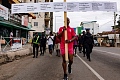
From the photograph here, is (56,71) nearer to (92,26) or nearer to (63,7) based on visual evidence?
(63,7)

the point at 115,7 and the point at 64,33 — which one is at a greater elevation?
the point at 115,7

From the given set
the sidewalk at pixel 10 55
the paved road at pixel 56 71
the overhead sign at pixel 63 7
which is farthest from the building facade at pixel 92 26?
the overhead sign at pixel 63 7

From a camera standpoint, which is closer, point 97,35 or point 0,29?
point 0,29

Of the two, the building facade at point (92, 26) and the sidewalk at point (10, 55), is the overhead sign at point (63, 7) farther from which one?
the building facade at point (92, 26)

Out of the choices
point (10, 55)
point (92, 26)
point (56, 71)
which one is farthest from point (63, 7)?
point (92, 26)

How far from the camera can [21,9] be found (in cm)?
945

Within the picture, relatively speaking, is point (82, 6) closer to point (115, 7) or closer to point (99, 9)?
point (99, 9)

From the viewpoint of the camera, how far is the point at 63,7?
8383 millimetres

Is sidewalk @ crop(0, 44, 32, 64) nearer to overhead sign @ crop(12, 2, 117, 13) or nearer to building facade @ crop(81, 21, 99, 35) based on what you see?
overhead sign @ crop(12, 2, 117, 13)

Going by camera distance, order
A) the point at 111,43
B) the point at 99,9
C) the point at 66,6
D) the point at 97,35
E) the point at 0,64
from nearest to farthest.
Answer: the point at 66,6 < the point at 99,9 < the point at 0,64 < the point at 111,43 < the point at 97,35

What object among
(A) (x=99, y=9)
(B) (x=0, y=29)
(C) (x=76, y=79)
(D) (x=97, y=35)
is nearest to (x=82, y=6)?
(A) (x=99, y=9)

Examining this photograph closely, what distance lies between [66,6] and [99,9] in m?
1.99

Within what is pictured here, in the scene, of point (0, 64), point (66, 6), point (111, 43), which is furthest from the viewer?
point (111, 43)

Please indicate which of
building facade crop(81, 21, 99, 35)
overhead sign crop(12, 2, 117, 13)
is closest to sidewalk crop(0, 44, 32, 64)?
overhead sign crop(12, 2, 117, 13)
